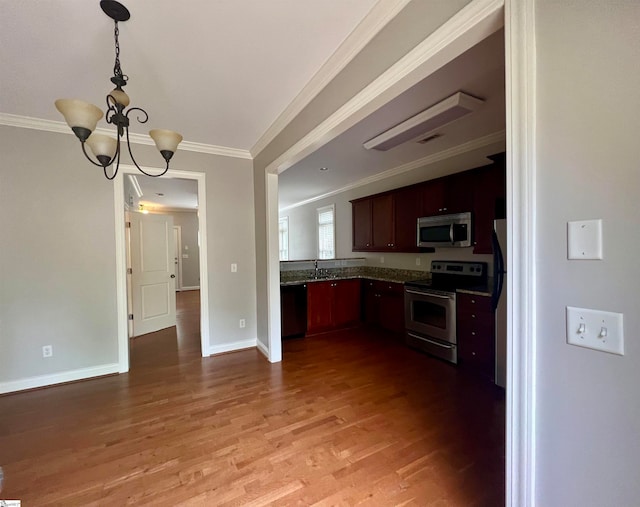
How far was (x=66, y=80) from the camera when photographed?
2.11 metres

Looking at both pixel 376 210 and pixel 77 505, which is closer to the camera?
pixel 77 505

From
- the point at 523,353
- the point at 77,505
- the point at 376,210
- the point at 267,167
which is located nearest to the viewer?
the point at 523,353

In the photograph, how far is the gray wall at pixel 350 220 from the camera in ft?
11.8

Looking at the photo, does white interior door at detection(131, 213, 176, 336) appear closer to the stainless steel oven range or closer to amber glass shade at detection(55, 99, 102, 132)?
amber glass shade at detection(55, 99, 102, 132)

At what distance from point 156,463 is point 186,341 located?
2611mm

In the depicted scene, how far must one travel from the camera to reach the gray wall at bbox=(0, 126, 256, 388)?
2.71 m

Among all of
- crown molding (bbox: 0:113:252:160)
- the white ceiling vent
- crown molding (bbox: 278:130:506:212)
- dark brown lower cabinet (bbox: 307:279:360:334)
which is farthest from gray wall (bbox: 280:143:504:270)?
crown molding (bbox: 0:113:252:160)

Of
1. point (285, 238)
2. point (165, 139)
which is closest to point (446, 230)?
point (165, 139)

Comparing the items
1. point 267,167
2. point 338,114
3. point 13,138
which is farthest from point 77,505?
point 13,138

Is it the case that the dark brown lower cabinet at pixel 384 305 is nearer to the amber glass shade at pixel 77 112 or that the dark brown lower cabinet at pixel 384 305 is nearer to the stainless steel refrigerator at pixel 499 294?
the stainless steel refrigerator at pixel 499 294

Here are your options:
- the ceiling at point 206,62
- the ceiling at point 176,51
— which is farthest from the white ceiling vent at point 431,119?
the ceiling at point 176,51

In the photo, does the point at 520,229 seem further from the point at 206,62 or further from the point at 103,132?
the point at 103,132

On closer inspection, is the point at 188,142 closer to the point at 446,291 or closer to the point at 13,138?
the point at 13,138

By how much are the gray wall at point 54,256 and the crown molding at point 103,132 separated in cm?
6
